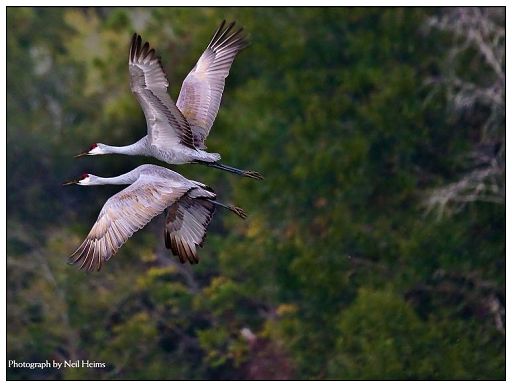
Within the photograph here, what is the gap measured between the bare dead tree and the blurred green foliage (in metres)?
0.24

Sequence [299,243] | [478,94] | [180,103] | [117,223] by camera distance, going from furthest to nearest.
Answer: [299,243]
[478,94]
[180,103]
[117,223]

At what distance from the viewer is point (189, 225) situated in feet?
56.4

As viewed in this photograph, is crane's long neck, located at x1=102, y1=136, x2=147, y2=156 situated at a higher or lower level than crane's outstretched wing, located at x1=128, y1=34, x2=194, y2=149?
lower

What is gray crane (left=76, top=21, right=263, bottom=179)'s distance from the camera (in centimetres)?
1571

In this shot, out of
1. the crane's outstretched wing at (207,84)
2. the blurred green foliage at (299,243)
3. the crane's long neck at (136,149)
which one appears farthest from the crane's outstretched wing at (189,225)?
the blurred green foliage at (299,243)

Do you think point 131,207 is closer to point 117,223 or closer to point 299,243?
point 117,223

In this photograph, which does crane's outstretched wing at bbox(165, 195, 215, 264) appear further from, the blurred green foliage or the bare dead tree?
the blurred green foliage

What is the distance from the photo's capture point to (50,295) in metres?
32.2

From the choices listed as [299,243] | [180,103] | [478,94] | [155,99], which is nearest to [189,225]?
[180,103]

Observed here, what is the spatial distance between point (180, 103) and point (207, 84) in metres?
0.34

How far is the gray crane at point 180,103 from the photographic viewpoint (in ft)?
51.5

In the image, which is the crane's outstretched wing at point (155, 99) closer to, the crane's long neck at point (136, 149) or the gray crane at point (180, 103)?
the gray crane at point (180, 103)

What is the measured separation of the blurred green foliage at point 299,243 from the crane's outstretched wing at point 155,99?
11714 mm

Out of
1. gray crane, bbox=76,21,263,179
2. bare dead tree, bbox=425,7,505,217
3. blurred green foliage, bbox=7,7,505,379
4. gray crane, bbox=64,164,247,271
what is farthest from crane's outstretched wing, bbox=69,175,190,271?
blurred green foliage, bbox=7,7,505,379
